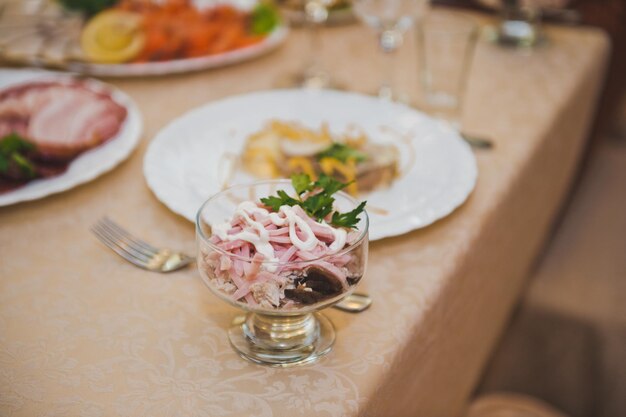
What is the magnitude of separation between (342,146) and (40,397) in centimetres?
68

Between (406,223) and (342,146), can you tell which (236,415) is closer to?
(406,223)

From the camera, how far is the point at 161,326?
86 centimetres

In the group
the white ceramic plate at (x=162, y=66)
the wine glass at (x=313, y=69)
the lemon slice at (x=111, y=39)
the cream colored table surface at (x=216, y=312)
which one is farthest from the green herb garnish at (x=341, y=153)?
the lemon slice at (x=111, y=39)

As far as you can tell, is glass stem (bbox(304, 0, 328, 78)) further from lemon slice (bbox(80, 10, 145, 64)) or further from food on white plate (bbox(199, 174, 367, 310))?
food on white plate (bbox(199, 174, 367, 310))

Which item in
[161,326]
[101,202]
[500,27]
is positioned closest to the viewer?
[161,326]

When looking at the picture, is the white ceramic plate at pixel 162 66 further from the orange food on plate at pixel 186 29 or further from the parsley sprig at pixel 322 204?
the parsley sprig at pixel 322 204

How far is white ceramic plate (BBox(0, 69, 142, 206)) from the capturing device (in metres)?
1.11

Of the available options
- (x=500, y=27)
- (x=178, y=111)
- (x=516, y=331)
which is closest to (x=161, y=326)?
(x=178, y=111)

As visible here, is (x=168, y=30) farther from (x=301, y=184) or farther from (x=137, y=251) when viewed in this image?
(x=301, y=184)

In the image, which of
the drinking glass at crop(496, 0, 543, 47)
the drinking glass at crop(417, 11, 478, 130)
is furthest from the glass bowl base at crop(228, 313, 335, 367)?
the drinking glass at crop(496, 0, 543, 47)

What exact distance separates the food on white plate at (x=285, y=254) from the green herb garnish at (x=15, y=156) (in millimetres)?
495

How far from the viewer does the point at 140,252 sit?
1.00m

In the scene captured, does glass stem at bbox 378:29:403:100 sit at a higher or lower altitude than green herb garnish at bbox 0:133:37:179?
higher

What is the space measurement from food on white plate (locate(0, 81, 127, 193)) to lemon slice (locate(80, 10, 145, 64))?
1.17 ft
